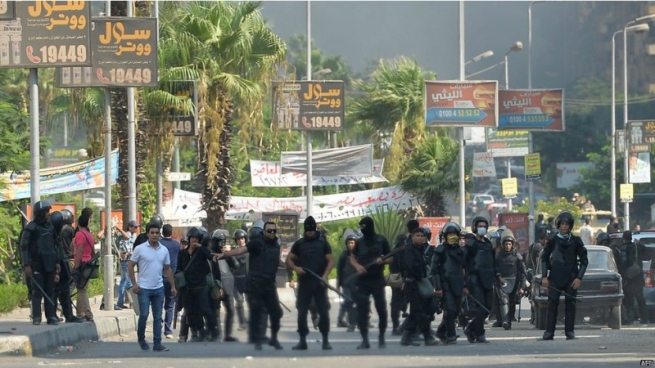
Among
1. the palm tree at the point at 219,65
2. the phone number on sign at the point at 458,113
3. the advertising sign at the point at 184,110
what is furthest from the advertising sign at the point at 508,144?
the advertising sign at the point at 184,110

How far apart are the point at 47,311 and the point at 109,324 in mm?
2146

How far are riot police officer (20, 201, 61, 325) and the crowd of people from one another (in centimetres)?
1

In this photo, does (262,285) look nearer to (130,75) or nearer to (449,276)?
(449,276)

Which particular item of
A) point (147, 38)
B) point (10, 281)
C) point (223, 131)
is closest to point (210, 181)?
point (223, 131)

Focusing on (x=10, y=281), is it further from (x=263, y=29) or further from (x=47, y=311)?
(x=263, y=29)

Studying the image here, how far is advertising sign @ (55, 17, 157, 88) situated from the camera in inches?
871

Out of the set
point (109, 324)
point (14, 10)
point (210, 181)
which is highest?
point (14, 10)

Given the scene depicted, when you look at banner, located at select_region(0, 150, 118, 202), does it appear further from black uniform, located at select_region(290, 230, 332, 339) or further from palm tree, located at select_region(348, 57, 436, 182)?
palm tree, located at select_region(348, 57, 436, 182)

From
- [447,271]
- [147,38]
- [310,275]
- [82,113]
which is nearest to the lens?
[310,275]

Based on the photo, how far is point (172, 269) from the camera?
19.3 m

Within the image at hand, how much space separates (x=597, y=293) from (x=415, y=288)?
5152mm

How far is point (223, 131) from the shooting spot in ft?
112

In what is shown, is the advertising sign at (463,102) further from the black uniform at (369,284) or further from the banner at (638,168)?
the black uniform at (369,284)

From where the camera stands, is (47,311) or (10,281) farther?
(10,281)
